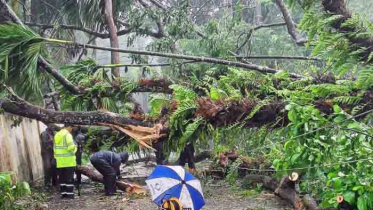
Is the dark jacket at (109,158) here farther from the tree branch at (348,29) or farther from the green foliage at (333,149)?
the tree branch at (348,29)

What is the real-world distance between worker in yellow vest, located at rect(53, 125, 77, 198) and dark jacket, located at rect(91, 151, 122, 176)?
43cm

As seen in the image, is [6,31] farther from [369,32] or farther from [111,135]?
[369,32]

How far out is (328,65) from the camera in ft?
13.3

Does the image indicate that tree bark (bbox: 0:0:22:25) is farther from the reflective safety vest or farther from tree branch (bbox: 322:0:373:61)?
tree branch (bbox: 322:0:373:61)

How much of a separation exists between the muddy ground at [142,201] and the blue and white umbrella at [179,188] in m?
2.14

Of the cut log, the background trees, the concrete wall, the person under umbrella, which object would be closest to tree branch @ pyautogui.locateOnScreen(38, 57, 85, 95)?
the background trees

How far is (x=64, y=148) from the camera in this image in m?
9.02

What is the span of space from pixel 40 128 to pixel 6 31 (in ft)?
24.3

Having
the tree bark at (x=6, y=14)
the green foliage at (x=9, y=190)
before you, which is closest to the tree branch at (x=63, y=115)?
the green foliage at (x=9, y=190)

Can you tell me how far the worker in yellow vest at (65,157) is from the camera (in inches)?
352

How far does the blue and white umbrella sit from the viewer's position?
18.9 ft

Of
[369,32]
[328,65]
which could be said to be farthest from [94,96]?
[369,32]

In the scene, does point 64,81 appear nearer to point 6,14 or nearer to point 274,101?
point 6,14

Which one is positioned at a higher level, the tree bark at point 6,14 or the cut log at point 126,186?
the tree bark at point 6,14
